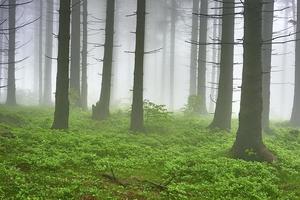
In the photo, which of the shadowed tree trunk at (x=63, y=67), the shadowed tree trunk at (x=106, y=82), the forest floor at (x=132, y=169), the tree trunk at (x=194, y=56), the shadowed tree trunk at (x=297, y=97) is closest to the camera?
the forest floor at (x=132, y=169)

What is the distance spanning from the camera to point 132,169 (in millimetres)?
10570

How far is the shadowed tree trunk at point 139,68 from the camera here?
16812 millimetres

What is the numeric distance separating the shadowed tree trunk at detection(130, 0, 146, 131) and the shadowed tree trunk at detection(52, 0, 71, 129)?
3.09 metres

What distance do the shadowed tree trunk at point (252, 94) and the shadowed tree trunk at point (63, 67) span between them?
6743 mm

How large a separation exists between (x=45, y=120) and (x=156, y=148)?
7176mm

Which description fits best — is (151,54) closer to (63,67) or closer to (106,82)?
(106,82)

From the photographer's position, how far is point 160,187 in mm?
9094

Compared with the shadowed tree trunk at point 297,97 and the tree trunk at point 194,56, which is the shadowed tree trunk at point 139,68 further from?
the tree trunk at point 194,56

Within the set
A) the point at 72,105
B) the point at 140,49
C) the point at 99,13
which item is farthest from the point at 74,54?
the point at 99,13

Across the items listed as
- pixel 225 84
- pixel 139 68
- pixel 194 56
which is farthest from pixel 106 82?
pixel 194 56

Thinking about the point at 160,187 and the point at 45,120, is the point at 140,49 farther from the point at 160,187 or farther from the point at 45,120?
the point at 160,187

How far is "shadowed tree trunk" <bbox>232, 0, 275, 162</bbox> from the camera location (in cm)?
1238

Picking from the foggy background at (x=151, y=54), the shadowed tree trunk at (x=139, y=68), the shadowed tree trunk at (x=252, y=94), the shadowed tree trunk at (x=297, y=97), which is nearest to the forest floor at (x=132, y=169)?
the shadowed tree trunk at (x=252, y=94)

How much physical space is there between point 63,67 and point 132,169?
20.7 ft
